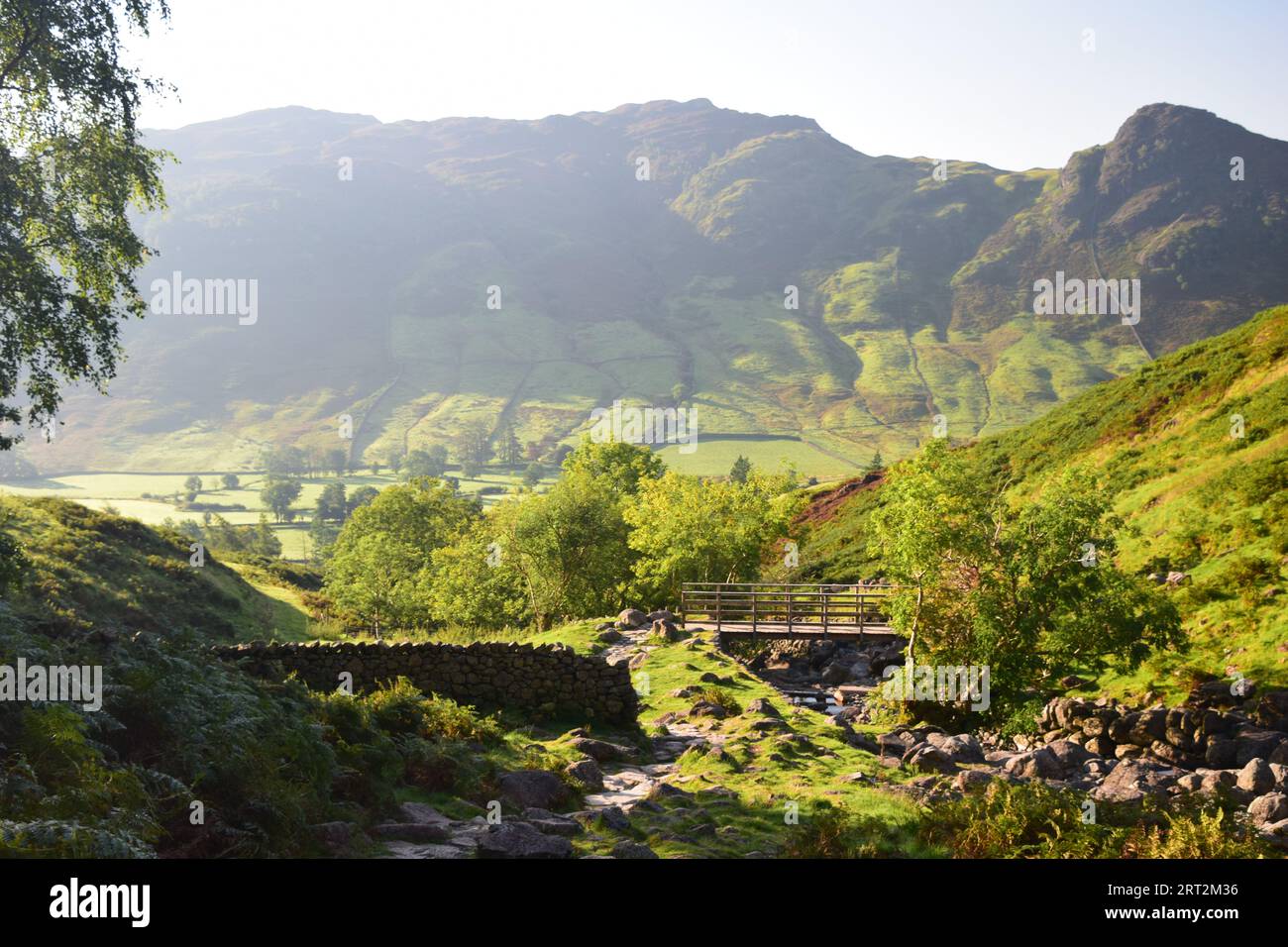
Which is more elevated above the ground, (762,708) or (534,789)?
(534,789)

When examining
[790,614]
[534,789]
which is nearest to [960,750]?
[534,789]

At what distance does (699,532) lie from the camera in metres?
44.5

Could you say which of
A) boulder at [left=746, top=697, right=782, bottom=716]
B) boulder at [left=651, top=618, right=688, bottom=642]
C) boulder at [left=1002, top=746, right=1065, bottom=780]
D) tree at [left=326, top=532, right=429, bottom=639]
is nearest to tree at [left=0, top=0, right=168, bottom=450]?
boulder at [left=746, top=697, right=782, bottom=716]

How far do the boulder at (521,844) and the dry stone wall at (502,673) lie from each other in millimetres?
8911

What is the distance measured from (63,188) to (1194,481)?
1483 inches

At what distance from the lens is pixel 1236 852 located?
10.6 meters

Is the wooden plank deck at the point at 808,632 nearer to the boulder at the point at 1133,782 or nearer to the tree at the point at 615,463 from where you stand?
the boulder at the point at 1133,782

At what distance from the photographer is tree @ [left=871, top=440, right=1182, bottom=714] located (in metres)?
21.8

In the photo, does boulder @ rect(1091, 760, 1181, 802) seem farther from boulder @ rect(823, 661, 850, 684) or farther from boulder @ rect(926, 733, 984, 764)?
boulder @ rect(823, 661, 850, 684)

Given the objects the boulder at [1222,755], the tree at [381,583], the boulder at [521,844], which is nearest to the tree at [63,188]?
the boulder at [521,844]

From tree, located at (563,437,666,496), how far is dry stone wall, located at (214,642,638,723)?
47.9 meters

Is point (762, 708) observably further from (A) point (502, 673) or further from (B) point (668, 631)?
(B) point (668, 631)
